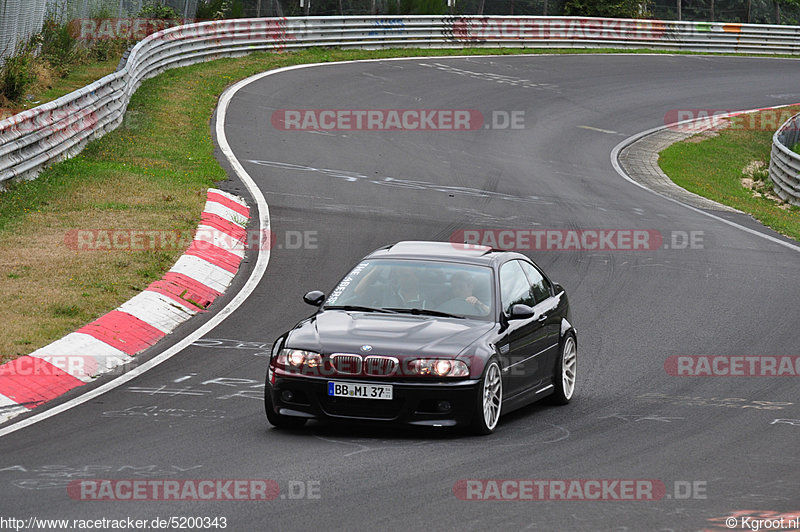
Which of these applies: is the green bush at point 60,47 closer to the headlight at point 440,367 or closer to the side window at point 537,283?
the side window at point 537,283

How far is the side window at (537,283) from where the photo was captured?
1055 cm

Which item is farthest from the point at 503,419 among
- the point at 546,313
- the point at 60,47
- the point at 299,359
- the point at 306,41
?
the point at 306,41

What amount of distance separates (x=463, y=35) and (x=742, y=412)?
33144mm

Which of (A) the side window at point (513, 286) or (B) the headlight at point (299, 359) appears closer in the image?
(B) the headlight at point (299, 359)

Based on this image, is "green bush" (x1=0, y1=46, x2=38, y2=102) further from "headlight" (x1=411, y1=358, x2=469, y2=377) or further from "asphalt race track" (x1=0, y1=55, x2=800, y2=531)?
"headlight" (x1=411, y1=358, x2=469, y2=377)

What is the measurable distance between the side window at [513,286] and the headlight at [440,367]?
1116 millimetres

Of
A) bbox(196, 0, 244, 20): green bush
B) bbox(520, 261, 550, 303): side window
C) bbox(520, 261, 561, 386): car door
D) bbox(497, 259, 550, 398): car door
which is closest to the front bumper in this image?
bbox(497, 259, 550, 398): car door

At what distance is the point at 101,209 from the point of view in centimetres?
1684

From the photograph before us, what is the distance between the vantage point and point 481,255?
10266mm

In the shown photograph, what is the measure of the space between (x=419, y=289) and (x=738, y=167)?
70.4 ft

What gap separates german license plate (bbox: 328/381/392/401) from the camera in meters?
8.58

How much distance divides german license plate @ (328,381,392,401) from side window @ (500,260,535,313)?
1546 millimetres

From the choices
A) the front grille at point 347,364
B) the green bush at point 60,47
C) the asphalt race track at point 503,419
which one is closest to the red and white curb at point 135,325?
the asphalt race track at point 503,419

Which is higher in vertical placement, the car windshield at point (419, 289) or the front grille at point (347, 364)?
the car windshield at point (419, 289)
